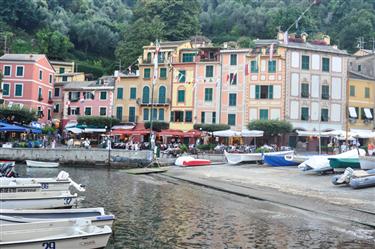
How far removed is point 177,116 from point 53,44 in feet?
137

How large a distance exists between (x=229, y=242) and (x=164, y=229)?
2.81m

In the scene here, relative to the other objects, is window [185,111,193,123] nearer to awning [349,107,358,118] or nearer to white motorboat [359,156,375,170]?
awning [349,107,358,118]

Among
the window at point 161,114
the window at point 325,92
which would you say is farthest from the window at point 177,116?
the window at point 325,92

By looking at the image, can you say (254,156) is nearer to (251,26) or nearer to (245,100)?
(245,100)

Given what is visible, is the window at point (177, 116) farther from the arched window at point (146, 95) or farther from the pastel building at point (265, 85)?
the pastel building at point (265, 85)

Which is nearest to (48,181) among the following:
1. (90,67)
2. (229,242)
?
(229,242)

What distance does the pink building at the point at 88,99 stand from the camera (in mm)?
69938

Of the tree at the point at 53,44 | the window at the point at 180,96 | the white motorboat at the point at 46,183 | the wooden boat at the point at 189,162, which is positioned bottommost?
the white motorboat at the point at 46,183

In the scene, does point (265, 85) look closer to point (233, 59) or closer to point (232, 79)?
point (232, 79)

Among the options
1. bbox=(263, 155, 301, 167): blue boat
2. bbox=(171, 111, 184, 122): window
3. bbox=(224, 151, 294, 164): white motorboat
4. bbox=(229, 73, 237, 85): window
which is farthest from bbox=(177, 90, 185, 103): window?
bbox=(263, 155, 301, 167): blue boat

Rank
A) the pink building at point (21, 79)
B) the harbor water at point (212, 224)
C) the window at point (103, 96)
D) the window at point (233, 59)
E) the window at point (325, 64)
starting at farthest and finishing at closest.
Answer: the window at point (103, 96)
the pink building at point (21, 79)
the window at point (233, 59)
the window at point (325, 64)
the harbor water at point (212, 224)

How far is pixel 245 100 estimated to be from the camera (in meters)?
62.6

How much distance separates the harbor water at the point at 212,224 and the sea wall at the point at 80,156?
2029cm

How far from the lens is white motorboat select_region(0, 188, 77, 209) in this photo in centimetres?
2027
